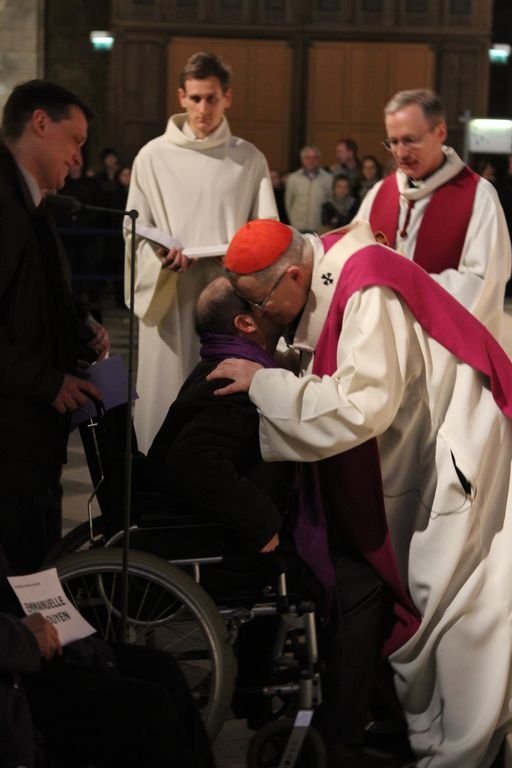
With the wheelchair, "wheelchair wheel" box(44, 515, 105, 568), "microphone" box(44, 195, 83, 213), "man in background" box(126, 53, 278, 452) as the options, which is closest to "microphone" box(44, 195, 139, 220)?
"microphone" box(44, 195, 83, 213)

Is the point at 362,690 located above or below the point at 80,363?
→ below

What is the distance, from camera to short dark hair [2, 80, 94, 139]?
4180mm

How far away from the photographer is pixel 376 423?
12.2 feet

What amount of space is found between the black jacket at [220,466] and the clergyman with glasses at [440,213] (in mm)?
1987

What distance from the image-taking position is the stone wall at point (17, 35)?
15465 millimetres

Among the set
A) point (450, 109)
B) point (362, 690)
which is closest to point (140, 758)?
point (362, 690)

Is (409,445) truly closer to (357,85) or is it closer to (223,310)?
(223,310)

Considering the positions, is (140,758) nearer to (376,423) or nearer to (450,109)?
Answer: (376,423)

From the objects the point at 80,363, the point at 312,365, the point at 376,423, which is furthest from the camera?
the point at 80,363

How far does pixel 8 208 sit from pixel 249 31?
15.9 meters

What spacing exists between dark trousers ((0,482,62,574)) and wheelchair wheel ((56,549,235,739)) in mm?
438

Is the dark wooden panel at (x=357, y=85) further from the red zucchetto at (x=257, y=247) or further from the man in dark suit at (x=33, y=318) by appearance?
the red zucchetto at (x=257, y=247)

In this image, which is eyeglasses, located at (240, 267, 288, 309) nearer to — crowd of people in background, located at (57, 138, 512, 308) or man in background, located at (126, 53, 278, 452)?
man in background, located at (126, 53, 278, 452)

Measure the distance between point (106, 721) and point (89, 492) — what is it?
4131 millimetres
